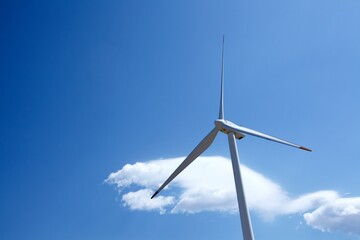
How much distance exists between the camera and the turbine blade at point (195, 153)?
46.1m

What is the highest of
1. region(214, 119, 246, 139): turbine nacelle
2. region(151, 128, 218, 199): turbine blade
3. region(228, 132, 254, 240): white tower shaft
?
region(214, 119, 246, 139): turbine nacelle

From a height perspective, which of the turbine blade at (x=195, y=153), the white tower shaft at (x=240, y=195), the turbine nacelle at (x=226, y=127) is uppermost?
the turbine nacelle at (x=226, y=127)

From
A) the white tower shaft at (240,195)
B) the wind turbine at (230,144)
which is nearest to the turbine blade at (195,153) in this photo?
the wind turbine at (230,144)

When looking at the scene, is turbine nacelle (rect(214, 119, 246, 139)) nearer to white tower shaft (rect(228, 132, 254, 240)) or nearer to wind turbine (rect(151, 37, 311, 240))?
wind turbine (rect(151, 37, 311, 240))

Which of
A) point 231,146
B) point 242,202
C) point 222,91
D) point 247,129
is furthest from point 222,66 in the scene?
point 242,202

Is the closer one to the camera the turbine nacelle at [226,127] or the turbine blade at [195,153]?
the turbine nacelle at [226,127]

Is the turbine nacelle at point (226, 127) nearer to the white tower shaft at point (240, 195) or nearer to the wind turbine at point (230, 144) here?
the wind turbine at point (230, 144)

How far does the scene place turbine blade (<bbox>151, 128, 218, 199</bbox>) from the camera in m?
46.1

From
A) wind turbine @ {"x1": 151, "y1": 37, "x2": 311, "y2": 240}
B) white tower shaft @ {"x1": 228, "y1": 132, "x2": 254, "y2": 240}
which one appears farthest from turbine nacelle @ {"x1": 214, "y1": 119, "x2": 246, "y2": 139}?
white tower shaft @ {"x1": 228, "y1": 132, "x2": 254, "y2": 240}

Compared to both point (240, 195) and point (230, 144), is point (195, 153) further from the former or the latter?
point (240, 195)

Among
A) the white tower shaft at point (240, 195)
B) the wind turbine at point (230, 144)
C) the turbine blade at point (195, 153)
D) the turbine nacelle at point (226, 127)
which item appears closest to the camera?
the white tower shaft at point (240, 195)

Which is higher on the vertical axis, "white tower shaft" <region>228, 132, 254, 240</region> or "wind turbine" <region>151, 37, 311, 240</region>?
"wind turbine" <region>151, 37, 311, 240</region>

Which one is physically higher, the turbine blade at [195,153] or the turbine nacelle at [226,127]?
the turbine nacelle at [226,127]

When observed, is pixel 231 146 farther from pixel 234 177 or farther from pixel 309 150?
pixel 309 150
